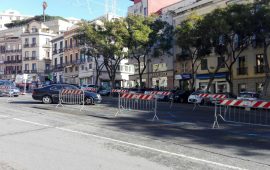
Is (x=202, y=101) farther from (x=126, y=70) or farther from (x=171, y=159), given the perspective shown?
(x=126, y=70)

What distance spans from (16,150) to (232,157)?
536 centimetres

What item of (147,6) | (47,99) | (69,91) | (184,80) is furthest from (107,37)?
(69,91)

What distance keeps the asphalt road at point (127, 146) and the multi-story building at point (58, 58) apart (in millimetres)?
68486

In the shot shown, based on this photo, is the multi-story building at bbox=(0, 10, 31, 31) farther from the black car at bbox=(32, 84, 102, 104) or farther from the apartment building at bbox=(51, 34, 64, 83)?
the black car at bbox=(32, 84, 102, 104)

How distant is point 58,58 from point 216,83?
48.5 m

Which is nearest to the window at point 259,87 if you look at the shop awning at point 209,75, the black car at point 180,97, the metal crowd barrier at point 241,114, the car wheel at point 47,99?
the shop awning at point 209,75

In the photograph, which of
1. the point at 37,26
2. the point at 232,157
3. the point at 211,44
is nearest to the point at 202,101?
the point at 211,44

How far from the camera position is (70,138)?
10.7 metres

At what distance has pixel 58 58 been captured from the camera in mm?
83875

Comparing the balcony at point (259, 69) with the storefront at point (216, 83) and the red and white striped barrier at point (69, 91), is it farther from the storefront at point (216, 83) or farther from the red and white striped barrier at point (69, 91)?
the red and white striped barrier at point (69, 91)

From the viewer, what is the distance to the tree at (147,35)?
4303cm

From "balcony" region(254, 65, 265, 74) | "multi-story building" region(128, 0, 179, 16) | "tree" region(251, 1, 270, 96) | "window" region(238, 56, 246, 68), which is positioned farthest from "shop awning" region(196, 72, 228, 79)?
"multi-story building" region(128, 0, 179, 16)

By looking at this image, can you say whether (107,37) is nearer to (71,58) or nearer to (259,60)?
(259,60)

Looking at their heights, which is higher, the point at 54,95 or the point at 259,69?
the point at 259,69
